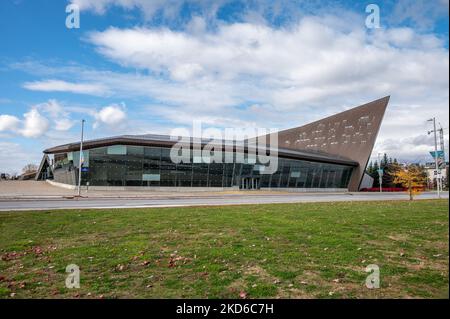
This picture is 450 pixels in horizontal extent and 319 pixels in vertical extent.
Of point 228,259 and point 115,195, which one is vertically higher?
point 228,259

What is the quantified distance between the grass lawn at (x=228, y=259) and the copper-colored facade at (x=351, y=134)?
56470mm

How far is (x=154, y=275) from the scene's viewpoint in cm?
626

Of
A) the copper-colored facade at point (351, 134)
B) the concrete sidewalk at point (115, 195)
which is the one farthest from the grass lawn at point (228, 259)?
the copper-colored facade at point (351, 134)

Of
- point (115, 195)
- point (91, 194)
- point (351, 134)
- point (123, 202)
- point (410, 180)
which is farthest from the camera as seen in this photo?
point (351, 134)

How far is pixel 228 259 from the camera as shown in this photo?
7.29m

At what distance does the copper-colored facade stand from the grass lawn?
185ft

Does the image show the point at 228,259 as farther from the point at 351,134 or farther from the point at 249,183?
the point at 351,134

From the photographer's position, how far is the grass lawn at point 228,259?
214 inches

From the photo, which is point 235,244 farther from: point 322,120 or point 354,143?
point 322,120

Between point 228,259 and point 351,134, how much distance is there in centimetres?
6710

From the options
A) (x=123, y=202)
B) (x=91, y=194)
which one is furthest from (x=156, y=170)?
(x=123, y=202)

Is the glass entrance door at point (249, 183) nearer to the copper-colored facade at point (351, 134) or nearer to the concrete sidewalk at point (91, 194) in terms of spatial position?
the concrete sidewalk at point (91, 194)

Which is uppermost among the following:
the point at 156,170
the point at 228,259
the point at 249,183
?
the point at 156,170
